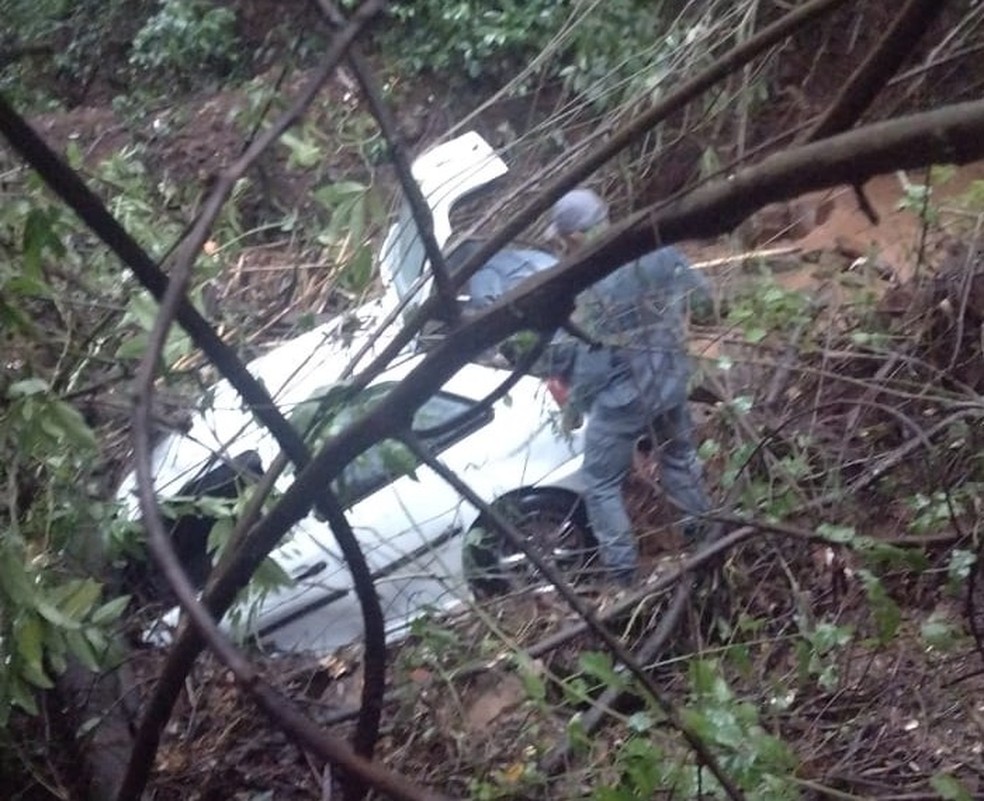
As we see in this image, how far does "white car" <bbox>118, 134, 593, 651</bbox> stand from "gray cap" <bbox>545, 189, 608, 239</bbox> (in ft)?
0.58

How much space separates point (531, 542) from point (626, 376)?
41.5 inches

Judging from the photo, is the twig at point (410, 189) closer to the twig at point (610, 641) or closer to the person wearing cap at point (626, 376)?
the twig at point (610, 641)

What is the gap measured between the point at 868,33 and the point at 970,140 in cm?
604

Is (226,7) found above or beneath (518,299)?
→ above

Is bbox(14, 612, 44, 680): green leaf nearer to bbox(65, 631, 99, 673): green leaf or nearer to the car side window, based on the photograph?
bbox(65, 631, 99, 673): green leaf

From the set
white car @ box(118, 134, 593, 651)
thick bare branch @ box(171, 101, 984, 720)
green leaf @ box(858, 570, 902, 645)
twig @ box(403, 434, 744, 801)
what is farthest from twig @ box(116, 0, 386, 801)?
green leaf @ box(858, 570, 902, 645)

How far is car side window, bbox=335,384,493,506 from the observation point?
2643 millimetres

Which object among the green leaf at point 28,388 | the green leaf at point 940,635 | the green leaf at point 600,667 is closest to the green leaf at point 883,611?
the green leaf at point 940,635

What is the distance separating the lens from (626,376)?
506 cm

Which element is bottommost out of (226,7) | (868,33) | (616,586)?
(616,586)

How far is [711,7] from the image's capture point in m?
4.11

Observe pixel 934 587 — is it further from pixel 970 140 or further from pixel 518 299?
pixel 970 140

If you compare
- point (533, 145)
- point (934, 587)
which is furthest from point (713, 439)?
point (533, 145)

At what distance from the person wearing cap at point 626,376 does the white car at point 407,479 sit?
140mm
